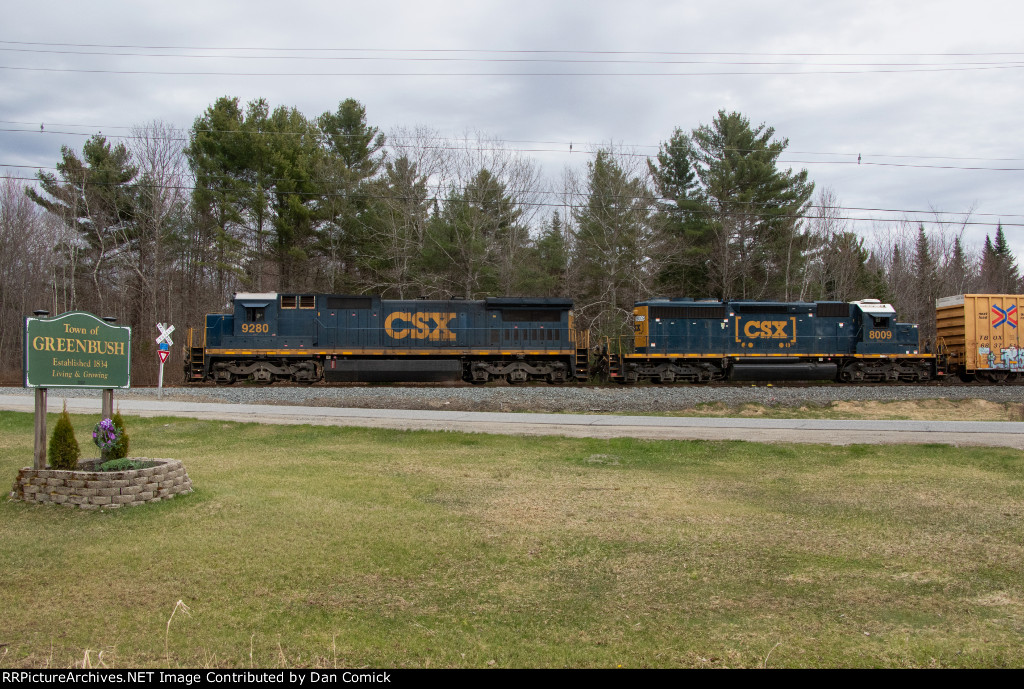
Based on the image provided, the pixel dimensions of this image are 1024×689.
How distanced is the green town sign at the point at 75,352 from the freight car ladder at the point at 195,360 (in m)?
16.5

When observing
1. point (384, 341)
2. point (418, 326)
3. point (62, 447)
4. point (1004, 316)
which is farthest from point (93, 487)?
point (1004, 316)

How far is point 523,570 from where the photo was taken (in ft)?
18.1

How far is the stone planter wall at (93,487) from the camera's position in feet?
23.5

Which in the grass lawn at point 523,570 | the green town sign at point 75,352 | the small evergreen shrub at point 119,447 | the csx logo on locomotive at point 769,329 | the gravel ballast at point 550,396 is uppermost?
the csx logo on locomotive at point 769,329

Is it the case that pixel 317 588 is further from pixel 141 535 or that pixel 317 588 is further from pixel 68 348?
pixel 68 348

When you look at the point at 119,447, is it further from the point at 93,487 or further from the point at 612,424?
the point at 612,424

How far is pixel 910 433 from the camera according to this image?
13.8 meters

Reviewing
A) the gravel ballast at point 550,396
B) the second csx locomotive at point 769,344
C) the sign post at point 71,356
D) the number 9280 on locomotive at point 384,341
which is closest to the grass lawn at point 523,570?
the sign post at point 71,356

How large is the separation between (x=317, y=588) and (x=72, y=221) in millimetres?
40190

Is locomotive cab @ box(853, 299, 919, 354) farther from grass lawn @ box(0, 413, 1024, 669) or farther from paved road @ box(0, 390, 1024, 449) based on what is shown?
grass lawn @ box(0, 413, 1024, 669)

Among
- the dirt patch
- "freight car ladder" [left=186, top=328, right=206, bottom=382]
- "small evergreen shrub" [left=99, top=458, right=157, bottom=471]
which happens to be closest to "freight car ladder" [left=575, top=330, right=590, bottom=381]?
the dirt patch

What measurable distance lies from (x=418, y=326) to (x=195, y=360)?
323 inches

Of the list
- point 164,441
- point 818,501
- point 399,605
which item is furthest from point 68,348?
point 818,501

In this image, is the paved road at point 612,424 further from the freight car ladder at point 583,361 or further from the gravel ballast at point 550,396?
the freight car ladder at point 583,361
